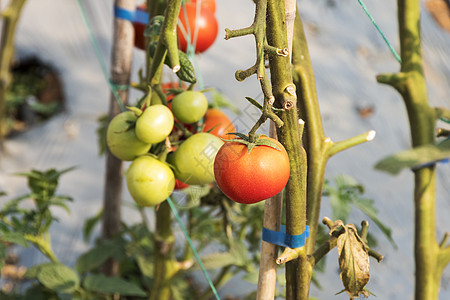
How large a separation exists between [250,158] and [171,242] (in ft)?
1.65

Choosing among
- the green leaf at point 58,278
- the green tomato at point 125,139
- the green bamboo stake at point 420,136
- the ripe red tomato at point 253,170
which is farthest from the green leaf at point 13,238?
the green bamboo stake at point 420,136

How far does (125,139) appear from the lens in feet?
2.11

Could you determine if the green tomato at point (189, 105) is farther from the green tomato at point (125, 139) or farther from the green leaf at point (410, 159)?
the green leaf at point (410, 159)

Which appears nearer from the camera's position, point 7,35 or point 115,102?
point 115,102

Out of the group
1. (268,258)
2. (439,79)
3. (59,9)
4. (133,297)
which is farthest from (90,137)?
(268,258)

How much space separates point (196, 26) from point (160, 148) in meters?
0.26

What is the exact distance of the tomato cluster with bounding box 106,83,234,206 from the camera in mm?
610

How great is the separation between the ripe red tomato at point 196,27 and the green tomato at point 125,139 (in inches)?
8.3

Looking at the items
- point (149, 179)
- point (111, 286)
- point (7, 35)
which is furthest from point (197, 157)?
point (7, 35)

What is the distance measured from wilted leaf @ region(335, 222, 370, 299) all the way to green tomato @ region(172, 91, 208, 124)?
0.26 m

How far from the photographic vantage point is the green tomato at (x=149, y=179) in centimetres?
62

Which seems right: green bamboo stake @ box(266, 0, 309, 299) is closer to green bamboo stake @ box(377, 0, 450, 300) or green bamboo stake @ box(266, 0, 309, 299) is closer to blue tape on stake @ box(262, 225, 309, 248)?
blue tape on stake @ box(262, 225, 309, 248)

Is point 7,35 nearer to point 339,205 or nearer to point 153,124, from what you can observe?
point 153,124

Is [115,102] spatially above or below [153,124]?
below
